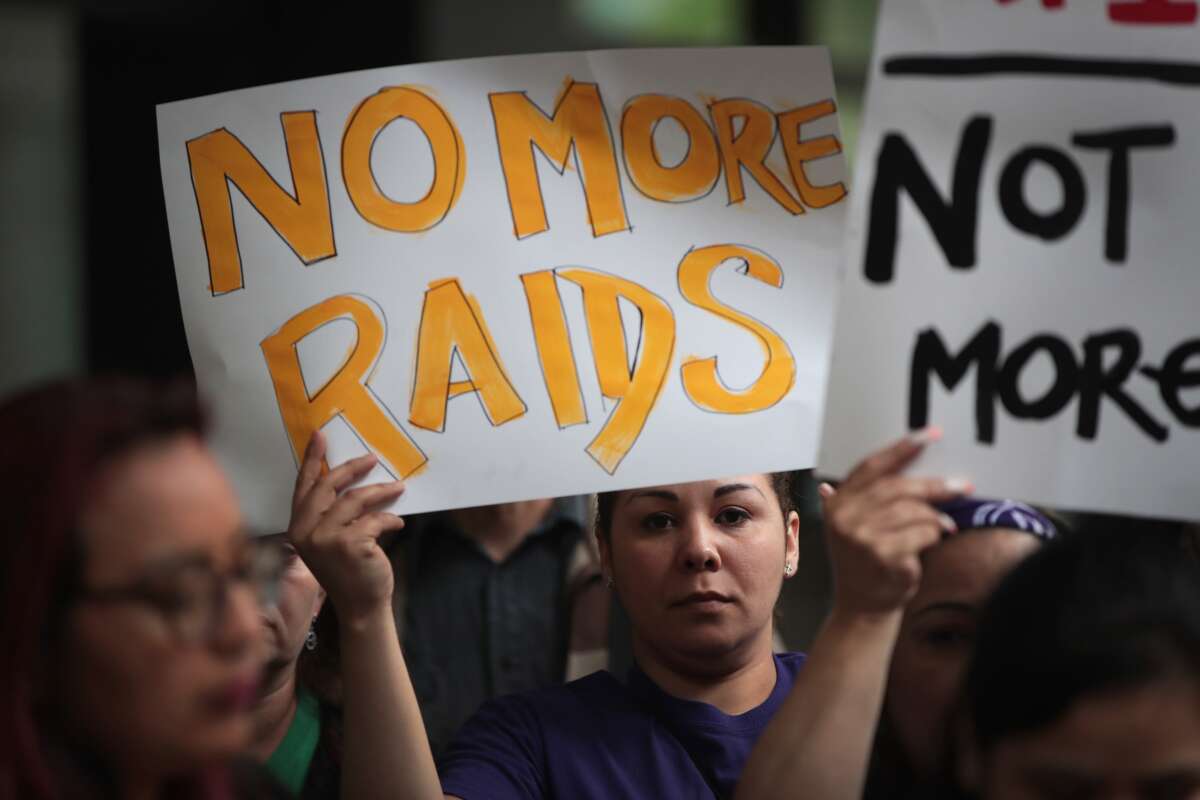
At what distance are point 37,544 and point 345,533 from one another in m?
0.62

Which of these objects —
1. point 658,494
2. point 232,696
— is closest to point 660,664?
point 658,494

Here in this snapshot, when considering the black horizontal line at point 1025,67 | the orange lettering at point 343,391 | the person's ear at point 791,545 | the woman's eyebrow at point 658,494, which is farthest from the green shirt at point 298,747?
the black horizontal line at point 1025,67

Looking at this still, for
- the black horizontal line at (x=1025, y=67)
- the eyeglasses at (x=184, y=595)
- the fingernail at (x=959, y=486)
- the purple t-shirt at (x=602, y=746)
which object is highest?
the black horizontal line at (x=1025, y=67)

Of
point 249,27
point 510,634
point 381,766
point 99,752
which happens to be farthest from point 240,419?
point 249,27

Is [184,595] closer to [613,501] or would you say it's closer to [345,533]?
[345,533]

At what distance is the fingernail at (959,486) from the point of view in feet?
4.98

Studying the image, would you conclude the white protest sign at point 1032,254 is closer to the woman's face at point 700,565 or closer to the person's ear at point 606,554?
the woman's face at point 700,565

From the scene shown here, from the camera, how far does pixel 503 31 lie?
4887 mm

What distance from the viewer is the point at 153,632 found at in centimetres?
115

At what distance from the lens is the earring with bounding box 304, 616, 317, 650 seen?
2152 mm

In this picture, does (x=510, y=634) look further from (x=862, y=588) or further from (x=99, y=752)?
(x=99, y=752)

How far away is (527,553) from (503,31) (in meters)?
2.44

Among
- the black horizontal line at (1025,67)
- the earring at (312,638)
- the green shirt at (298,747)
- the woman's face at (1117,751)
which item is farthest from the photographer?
the earring at (312,638)

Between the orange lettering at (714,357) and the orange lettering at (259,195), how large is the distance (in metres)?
0.44
